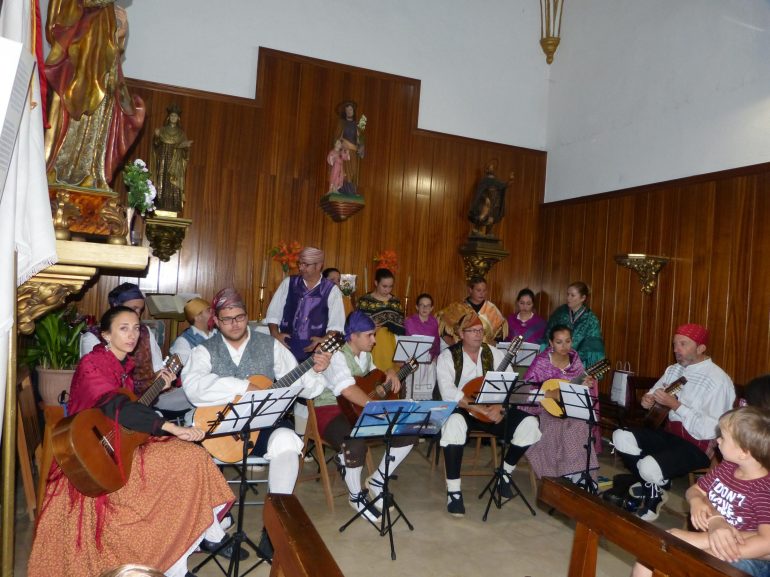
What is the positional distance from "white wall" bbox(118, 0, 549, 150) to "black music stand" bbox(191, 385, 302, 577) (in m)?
5.43

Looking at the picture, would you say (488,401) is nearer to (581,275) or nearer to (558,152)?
(581,275)

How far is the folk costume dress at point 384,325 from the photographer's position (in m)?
6.66

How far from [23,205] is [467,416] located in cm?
386

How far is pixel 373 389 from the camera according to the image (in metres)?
4.81

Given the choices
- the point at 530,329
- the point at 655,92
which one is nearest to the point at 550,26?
the point at 655,92

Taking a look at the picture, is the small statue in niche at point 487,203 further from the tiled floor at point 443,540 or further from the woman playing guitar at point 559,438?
the tiled floor at point 443,540

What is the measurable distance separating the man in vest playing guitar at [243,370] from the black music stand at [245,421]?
276mm

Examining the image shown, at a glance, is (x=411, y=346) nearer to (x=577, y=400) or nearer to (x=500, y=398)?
(x=500, y=398)

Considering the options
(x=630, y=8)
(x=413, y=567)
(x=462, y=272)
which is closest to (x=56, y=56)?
(x=413, y=567)

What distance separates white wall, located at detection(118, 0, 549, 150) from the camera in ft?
24.3

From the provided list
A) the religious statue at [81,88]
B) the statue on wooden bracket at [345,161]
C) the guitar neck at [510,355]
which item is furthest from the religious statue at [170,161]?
the guitar neck at [510,355]

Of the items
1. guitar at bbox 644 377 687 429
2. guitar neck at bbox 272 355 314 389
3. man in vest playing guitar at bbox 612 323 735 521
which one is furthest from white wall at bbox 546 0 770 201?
guitar neck at bbox 272 355 314 389

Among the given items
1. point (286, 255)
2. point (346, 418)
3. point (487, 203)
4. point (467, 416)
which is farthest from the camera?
point (487, 203)

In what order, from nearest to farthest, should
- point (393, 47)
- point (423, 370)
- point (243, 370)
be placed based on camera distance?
point (243, 370) < point (423, 370) < point (393, 47)
